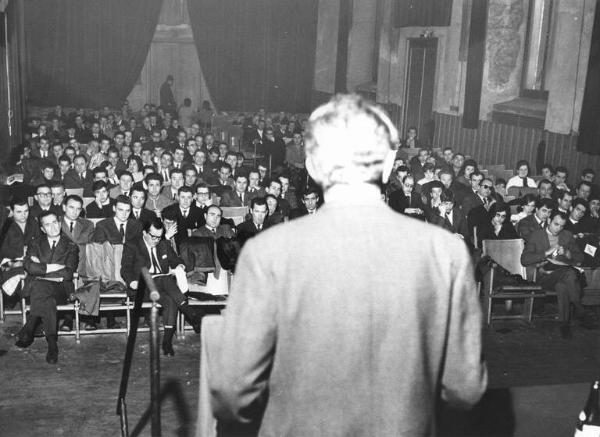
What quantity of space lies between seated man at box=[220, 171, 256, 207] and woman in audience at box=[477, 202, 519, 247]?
124 inches

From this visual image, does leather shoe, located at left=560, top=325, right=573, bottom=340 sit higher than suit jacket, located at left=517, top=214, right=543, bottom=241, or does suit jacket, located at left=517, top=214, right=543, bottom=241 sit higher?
suit jacket, located at left=517, top=214, right=543, bottom=241

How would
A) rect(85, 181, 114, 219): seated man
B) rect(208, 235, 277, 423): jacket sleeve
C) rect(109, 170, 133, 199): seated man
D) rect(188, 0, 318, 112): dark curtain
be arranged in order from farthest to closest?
1. rect(188, 0, 318, 112): dark curtain
2. rect(109, 170, 133, 199): seated man
3. rect(85, 181, 114, 219): seated man
4. rect(208, 235, 277, 423): jacket sleeve

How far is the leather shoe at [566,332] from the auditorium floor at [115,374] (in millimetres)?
61

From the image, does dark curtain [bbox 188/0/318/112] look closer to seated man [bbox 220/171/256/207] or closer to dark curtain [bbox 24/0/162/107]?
dark curtain [bbox 24/0/162/107]

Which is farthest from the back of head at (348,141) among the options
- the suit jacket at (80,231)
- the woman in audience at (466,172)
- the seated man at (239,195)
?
the woman in audience at (466,172)

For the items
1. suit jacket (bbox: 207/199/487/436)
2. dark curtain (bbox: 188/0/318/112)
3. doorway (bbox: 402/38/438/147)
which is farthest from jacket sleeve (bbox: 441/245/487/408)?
dark curtain (bbox: 188/0/318/112)

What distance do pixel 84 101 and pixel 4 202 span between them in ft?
40.3

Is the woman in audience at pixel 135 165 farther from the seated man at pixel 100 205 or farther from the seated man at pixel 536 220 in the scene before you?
the seated man at pixel 536 220

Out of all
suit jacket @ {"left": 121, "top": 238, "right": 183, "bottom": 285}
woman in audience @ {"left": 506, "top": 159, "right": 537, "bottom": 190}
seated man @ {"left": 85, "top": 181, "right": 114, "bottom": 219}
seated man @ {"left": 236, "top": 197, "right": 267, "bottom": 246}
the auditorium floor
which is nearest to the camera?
the auditorium floor

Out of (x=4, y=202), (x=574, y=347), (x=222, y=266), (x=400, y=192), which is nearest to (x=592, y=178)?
(x=400, y=192)

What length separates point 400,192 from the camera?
954 cm

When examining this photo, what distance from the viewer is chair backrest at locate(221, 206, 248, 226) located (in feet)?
28.2

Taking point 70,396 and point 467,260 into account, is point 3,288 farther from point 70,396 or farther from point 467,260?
point 467,260

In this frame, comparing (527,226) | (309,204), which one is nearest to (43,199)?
(309,204)
